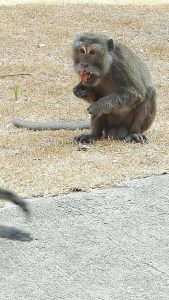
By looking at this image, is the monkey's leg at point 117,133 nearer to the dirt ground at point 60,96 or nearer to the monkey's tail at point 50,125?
the dirt ground at point 60,96

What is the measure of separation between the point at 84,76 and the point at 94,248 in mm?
2831

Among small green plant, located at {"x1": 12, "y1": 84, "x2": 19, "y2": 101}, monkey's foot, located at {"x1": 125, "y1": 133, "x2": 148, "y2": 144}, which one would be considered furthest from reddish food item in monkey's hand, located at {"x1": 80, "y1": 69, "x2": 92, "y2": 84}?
small green plant, located at {"x1": 12, "y1": 84, "x2": 19, "y2": 101}

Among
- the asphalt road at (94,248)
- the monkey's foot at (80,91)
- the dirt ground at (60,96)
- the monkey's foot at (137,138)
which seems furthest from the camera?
the monkey's foot at (137,138)

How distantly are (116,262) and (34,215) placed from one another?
35.8 inches

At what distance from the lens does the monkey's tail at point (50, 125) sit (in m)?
8.84

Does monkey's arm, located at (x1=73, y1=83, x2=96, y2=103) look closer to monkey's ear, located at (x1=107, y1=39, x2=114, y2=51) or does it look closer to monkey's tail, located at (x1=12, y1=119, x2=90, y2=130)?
monkey's ear, located at (x1=107, y1=39, x2=114, y2=51)

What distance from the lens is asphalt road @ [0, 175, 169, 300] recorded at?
4.64 m

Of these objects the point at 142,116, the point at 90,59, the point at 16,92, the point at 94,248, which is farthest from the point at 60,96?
the point at 94,248

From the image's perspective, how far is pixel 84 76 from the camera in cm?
766

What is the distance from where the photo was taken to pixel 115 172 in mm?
6590

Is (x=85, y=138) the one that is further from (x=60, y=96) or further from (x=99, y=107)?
(x=60, y=96)

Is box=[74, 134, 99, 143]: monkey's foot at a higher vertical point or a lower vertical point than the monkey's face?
lower

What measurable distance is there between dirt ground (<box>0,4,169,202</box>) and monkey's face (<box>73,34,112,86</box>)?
702mm

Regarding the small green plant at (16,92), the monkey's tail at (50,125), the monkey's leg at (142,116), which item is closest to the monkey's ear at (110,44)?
the monkey's leg at (142,116)
